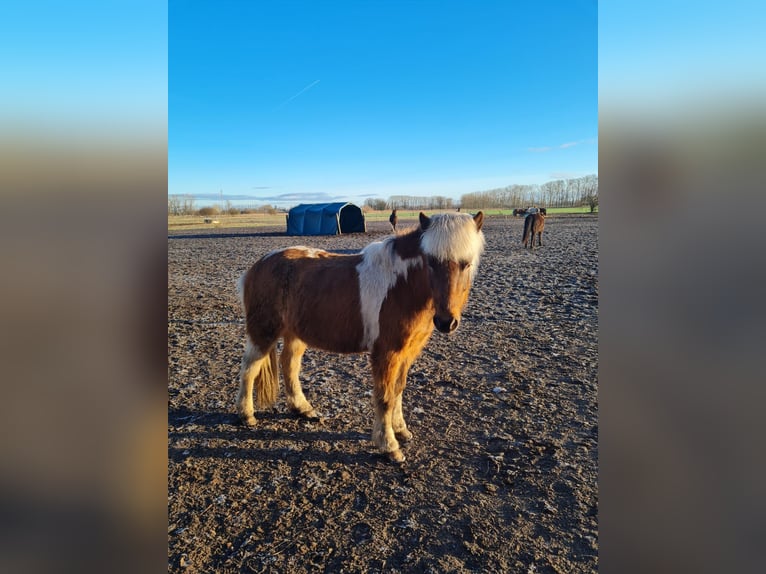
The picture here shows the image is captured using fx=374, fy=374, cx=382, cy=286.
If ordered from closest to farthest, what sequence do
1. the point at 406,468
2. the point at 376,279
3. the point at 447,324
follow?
1. the point at 447,324
2. the point at 406,468
3. the point at 376,279

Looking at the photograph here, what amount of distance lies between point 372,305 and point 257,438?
1798 millimetres

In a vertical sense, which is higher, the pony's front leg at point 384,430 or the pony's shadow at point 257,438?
the pony's front leg at point 384,430

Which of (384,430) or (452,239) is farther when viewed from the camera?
(384,430)

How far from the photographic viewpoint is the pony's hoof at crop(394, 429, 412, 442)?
3693mm

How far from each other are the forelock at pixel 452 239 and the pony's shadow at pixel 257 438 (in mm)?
1985

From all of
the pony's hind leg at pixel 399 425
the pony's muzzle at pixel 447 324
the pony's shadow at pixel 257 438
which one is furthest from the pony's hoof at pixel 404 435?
the pony's muzzle at pixel 447 324

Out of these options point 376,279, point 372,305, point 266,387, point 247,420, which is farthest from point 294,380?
point 376,279

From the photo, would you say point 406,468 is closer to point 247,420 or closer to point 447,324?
point 447,324

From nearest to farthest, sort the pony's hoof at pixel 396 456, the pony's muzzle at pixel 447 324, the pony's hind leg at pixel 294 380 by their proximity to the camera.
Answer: the pony's muzzle at pixel 447 324 → the pony's hoof at pixel 396 456 → the pony's hind leg at pixel 294 380

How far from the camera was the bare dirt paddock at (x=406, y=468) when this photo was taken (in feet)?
8.05

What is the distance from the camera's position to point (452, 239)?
9.57 feet

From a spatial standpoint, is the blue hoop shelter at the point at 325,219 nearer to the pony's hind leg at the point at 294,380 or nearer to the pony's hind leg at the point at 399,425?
the pony's hind leg at the point at 294,380
